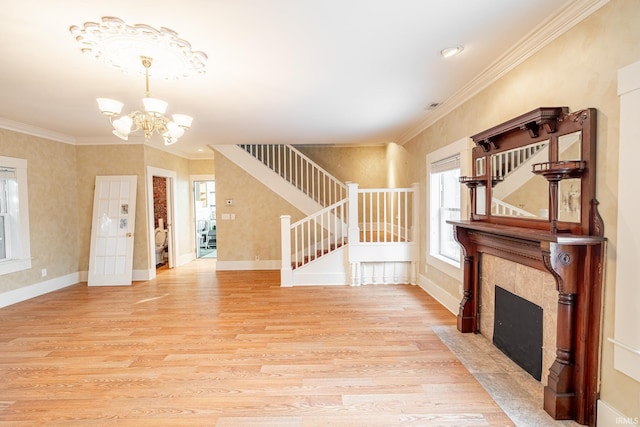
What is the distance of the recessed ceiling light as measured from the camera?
230cm

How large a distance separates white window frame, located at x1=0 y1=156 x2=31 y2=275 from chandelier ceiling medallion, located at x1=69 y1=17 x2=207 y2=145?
3.31 metres

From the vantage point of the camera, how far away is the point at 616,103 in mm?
1624

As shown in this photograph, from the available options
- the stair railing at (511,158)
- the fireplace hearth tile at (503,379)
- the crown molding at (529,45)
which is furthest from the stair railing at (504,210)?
the fireplace hearth tile at (503,379)

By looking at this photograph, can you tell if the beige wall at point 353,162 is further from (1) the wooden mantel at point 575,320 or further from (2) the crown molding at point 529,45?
(1) the wooden mantel at point 575,320

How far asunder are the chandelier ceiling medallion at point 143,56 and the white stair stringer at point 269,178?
136 inches

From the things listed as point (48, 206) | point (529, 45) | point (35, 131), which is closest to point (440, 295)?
point (529, 45)

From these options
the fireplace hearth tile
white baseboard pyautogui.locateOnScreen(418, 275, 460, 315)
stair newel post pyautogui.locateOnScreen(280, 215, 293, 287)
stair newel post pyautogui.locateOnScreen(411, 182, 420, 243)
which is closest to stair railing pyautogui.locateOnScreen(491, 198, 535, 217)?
the fireplace hearth tile

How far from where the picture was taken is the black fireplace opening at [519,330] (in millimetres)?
2270

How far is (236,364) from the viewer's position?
2582 millimetres

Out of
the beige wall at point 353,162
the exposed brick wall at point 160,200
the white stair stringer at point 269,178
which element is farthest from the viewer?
the beige wall at point 353,162

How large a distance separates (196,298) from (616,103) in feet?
15.9

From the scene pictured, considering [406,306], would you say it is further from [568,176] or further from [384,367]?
[568,176]

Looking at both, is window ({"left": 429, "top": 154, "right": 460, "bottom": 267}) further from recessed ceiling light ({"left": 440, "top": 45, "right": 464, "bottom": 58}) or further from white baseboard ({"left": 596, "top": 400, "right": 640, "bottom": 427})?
white baseboard ({"left": 596, "top": 400, "right": 640, "bottom": 427})

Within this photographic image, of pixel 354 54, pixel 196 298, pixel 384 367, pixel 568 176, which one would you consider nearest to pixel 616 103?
pixel 568 176
